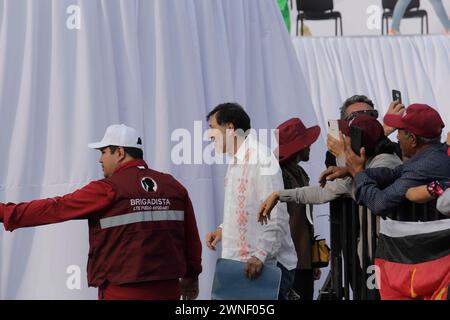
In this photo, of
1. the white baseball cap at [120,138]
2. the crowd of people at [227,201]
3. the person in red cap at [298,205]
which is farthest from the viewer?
the person in red cap at [298,205]

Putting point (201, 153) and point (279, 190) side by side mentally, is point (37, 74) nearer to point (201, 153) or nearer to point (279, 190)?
point (201, 153)

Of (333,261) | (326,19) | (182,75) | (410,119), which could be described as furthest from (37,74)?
(326,19)

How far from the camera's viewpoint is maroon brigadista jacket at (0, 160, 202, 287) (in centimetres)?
470

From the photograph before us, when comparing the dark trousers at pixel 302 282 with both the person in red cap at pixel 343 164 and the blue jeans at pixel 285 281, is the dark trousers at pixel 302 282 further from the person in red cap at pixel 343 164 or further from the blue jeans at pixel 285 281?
the person in red cap at pixel 343 164

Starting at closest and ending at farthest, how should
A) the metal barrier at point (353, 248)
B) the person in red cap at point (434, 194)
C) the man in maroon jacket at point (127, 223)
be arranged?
the person in red cap at point (434, 194)
the man in maroon jacket at point (127, 223)
the metal barrier at point (353, 248)

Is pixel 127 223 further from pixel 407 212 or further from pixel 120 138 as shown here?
pixel 407 212

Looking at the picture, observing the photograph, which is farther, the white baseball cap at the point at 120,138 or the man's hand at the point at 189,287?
the man's hand at the point at 189,287

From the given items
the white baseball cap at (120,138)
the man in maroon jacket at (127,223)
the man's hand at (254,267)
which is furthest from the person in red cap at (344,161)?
the white baseball cap at (120,138)

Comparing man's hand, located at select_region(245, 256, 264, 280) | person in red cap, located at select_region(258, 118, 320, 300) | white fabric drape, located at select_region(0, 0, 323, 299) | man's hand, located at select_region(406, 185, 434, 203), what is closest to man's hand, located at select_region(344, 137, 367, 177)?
man's hand, located at select_region(406, 185, 434, 203)

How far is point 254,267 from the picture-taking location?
479 centimetres

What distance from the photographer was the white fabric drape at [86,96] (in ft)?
21.8

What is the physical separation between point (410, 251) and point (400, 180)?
32 cm

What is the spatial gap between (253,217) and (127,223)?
2.15 feet

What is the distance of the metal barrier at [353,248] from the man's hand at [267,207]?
461 millimetres
